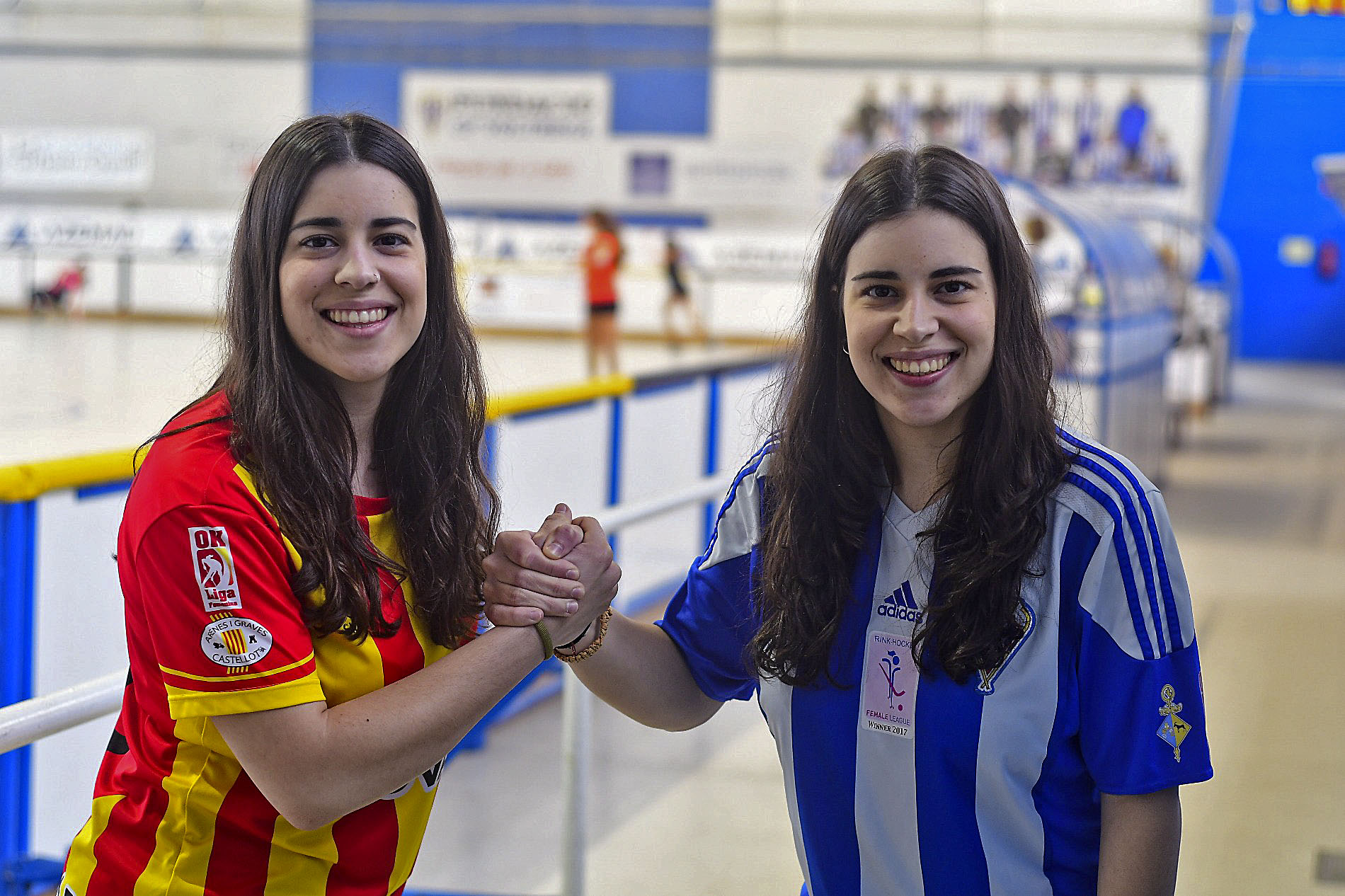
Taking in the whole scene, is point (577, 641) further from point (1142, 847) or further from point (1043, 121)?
point (1043, 121)

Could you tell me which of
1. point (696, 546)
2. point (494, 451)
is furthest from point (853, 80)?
point (494, 451)

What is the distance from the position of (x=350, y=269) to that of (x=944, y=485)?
0.64m

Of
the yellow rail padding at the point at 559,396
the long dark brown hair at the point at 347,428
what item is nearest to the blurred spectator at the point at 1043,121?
the yellow rail padding at the point at 559,396

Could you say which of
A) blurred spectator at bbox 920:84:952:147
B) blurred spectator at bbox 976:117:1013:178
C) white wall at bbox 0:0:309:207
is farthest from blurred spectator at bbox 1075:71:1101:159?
white wall at bbox 0:0:309:207

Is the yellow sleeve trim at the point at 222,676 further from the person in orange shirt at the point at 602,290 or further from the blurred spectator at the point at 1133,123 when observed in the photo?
the blurred spectator at the point at 1133,123

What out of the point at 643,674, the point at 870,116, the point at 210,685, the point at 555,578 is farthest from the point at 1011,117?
the point at 210,685

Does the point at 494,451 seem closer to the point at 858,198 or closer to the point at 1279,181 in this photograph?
the point at 858,198

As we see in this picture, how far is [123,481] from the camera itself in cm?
327

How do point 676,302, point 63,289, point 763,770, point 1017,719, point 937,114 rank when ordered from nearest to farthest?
point 1017,719 < point 763,770 < point 676,302 < point 63,289 < point 937,114

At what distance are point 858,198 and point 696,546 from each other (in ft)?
17.4

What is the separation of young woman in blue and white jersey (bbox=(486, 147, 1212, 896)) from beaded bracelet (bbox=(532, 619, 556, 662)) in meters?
0.03

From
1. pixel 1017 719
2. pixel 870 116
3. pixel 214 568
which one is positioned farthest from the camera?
pixel 870 116

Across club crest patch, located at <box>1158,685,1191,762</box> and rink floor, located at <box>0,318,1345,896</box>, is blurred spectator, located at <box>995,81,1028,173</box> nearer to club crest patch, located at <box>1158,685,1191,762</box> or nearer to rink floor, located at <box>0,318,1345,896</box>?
rink floor, located at <box>0,318,1345,896</box>

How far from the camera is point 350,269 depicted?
4.58 feet
